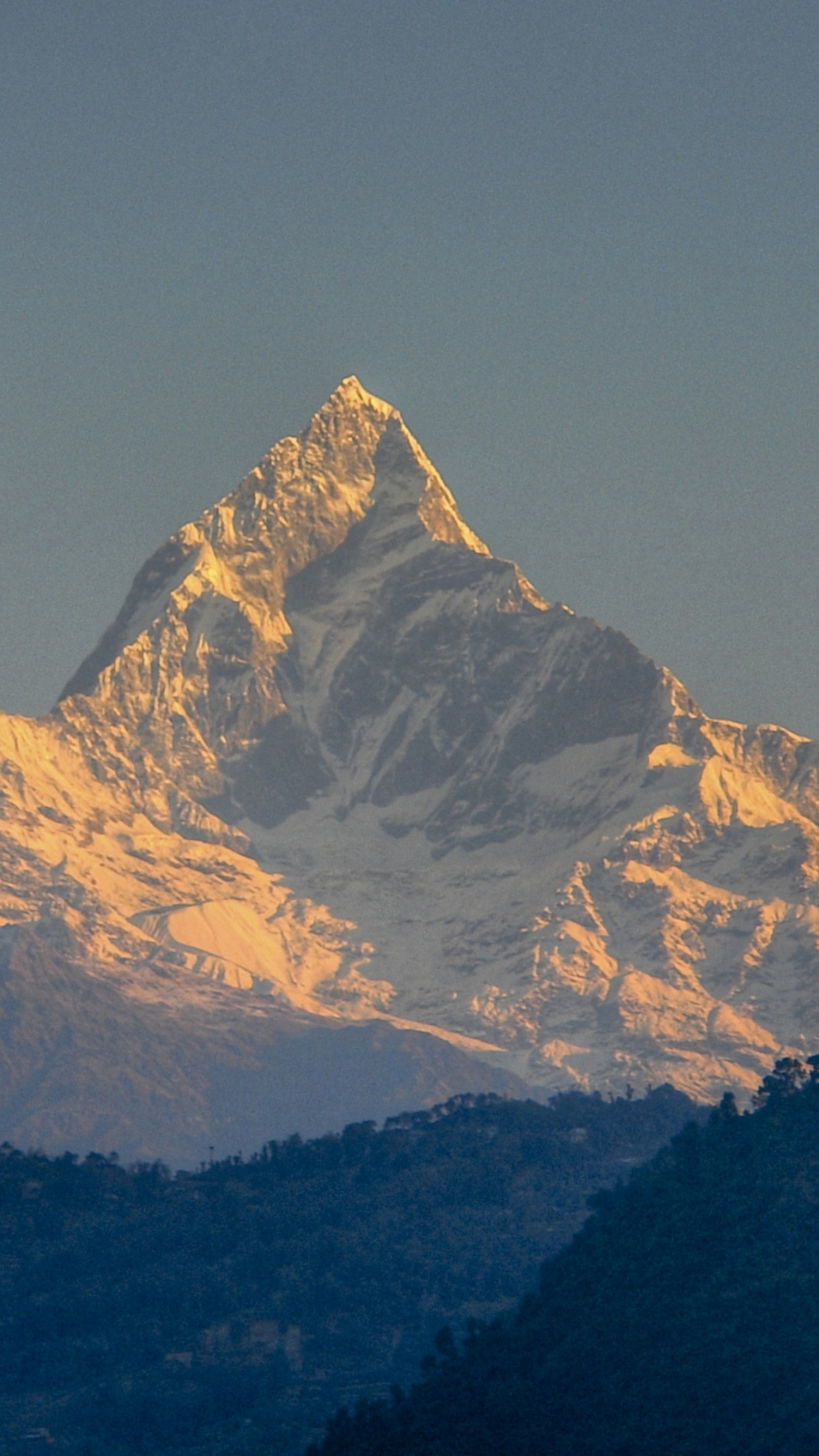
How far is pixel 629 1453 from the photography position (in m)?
200

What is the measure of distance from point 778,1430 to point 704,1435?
14.8ft

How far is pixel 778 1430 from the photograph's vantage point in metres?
197

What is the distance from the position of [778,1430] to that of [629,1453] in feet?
25.9

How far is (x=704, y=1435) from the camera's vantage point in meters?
200

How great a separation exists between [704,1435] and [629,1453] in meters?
3.84
